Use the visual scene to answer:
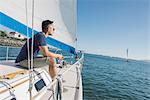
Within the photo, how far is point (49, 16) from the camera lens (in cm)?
421

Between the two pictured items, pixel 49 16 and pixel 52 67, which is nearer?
pixel 52 67

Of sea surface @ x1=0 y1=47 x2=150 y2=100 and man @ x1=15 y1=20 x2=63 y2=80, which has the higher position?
man @ x1=15 y1=20 x2=63 y2=80

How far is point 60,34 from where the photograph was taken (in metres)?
4.65

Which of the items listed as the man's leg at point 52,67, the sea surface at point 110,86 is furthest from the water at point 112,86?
the man's leg at point 52,67

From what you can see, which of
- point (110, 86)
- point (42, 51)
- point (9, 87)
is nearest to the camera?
point (9, 87)

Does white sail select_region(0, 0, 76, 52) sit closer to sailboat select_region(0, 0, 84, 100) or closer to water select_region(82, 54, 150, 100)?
sailboat select_region(0, 0, 84, 100)

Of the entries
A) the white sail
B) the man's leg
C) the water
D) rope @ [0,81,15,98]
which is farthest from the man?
the water

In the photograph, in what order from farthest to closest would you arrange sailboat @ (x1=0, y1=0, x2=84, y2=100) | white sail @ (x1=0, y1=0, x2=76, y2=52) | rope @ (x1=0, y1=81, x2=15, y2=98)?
white sail @ (x1=0, y1=0, x2=76, y2=52)
sailboat @ (x1=0, y1=0, x2=84, y2=100)
rope @ (x1=0, y1=81, x2=15, y2=98)

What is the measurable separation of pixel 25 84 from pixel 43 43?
37.4 inches

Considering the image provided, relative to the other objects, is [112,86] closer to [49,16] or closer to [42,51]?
[49,16]

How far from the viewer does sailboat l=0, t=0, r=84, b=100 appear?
2.31 metres

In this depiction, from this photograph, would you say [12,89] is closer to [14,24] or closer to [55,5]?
[14,24]

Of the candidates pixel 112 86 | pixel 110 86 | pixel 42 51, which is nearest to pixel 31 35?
pixel 42 51

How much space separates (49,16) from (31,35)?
2.08ft
